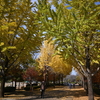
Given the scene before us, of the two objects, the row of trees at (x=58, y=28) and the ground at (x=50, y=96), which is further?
the ground at (x=50, y=96)

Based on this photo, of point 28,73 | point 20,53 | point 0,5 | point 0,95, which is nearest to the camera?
point 0,5

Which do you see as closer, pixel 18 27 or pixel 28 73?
pixel 18 27

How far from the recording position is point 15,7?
835cm

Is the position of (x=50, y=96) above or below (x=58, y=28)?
below

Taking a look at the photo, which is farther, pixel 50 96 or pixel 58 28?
pixel 50 96

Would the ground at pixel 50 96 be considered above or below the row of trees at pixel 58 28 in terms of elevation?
below

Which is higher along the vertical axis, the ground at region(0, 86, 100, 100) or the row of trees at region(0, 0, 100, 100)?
the row of trees at region(0, 0, 100, 100)

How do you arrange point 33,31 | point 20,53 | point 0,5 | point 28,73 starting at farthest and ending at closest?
point 28,73
point 20,53
point 33,31
point 0,5

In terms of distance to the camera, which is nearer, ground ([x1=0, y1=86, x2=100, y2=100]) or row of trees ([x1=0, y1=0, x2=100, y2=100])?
row of trees ([x1=0, y1=0, x2=100, y2=100])

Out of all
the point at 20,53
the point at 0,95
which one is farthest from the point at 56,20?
the point at 0,95

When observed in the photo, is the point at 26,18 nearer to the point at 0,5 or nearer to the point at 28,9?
the point at 28,9

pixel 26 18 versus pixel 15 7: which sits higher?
pixel 15 7

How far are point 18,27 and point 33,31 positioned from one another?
140 centimetres

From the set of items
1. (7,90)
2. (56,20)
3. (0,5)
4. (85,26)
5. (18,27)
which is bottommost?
(7,90)
